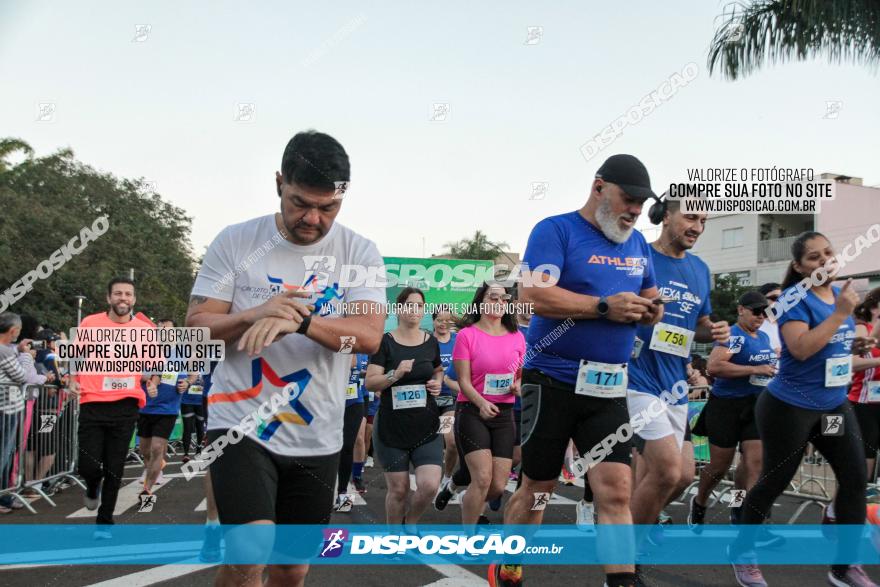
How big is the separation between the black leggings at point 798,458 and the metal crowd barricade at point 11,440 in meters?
7.29

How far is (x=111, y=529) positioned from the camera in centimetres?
704

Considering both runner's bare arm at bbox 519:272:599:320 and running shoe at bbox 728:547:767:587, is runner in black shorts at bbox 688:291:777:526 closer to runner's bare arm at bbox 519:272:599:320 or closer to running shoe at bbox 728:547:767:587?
running shoe at bbox 728:547:767:587

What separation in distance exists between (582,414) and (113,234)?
39825 mm

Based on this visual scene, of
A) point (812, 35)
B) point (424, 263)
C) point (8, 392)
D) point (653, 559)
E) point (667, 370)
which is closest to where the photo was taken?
point (667, 370)

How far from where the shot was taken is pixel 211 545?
600 centimetres

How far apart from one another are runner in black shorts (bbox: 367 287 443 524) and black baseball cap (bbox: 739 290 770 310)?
2986 millimetres

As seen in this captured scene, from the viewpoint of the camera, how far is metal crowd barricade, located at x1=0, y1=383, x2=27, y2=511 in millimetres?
8484

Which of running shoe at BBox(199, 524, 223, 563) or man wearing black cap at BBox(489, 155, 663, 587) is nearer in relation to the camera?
man wearing black cap at BBox(489, 155, 663, 587)

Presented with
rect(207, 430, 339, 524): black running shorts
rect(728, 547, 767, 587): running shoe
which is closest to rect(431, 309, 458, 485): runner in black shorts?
rect(728, 547, 767, 587): running shoe

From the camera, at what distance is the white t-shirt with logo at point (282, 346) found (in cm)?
301

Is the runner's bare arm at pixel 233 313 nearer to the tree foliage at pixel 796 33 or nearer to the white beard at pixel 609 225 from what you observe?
the white beard at pixel 609 225

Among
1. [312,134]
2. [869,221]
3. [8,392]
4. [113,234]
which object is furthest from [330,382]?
[869,221]

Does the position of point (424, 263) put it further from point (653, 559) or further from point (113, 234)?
point (113, 234)

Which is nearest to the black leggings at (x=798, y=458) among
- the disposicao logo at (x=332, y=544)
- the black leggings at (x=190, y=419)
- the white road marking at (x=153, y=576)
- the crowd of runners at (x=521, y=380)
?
the crowd of runners at (x=521, y=380)
